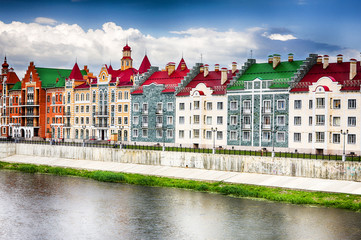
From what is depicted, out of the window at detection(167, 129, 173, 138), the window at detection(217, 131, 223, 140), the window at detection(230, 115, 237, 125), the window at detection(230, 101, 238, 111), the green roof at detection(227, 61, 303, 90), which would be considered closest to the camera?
the green roof at detection(227, 61, 303, 90)

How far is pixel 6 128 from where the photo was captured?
12081 centimetres

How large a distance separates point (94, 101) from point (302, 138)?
138 ft

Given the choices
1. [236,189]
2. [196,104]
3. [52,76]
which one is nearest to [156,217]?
[236,189]

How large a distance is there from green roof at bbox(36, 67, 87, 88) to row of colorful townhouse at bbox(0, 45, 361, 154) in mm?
354

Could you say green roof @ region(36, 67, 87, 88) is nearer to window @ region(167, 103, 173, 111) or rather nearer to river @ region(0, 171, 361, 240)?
window @ region(167, 103, 173, 111)

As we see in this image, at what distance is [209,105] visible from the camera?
80188 mm

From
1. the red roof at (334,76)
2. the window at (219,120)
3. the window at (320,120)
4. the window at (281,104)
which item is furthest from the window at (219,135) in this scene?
the window at (320,120)

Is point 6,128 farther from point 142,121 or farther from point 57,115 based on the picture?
point 142,121

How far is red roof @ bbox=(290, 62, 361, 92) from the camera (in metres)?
66.7

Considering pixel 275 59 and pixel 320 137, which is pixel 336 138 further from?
pixel 275 59

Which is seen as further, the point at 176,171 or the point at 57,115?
the point at 57,115

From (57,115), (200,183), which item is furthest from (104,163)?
(57,115)

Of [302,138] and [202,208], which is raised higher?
[302,138]

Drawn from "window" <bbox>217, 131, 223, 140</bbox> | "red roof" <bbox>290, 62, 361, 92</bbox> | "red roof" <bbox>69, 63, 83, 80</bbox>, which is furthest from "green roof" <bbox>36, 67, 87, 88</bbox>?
"red roof" <bbox>290, 62, 361, 92</bbox>
